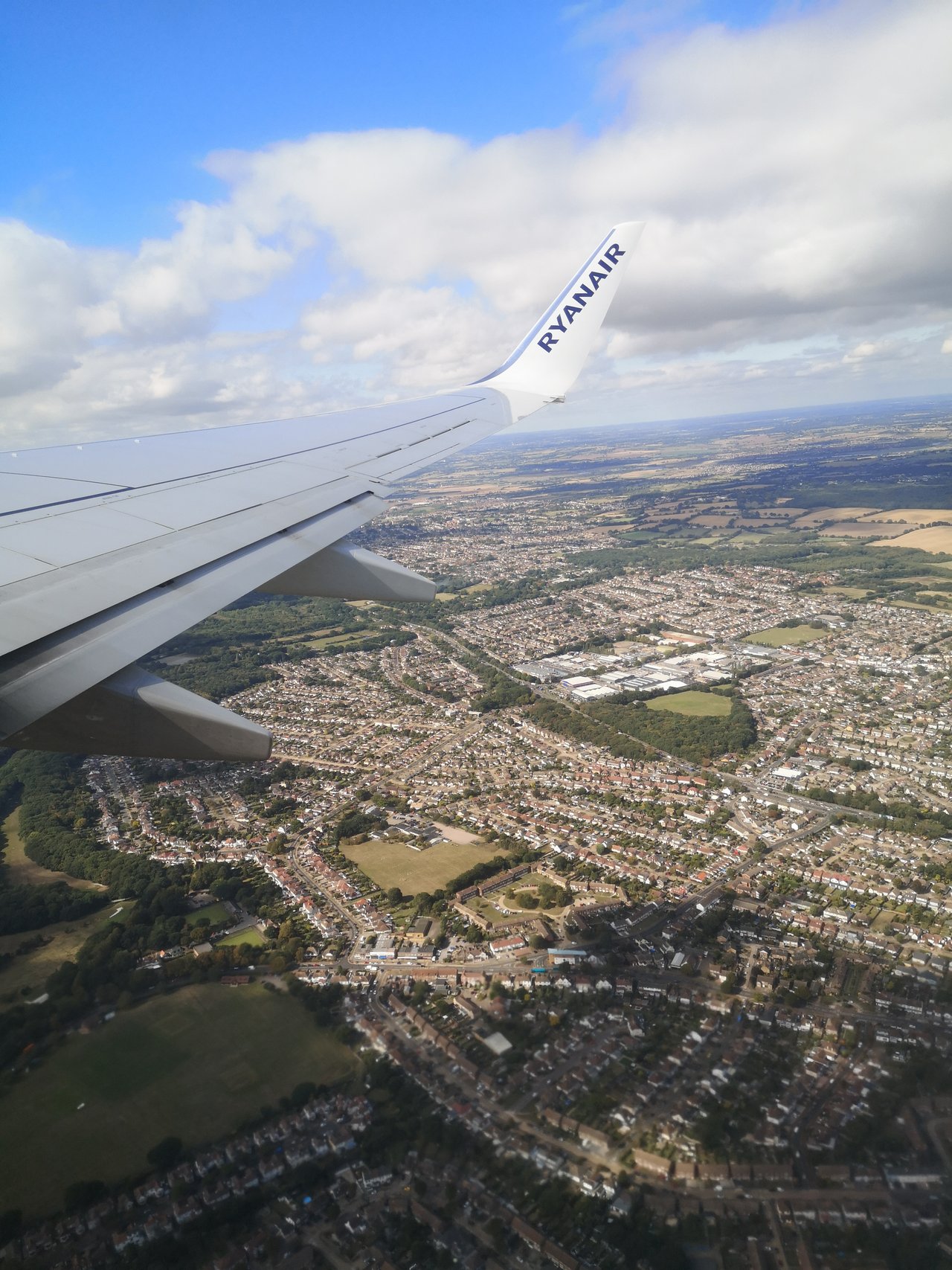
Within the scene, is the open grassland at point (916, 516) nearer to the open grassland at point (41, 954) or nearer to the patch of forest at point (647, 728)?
the patch of forest at point (647, 728)

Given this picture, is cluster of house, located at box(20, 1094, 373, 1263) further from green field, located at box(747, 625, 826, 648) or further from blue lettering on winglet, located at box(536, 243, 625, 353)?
green field, located at box(747, 625, 826, 648)

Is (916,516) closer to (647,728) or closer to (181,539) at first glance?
(647,728)

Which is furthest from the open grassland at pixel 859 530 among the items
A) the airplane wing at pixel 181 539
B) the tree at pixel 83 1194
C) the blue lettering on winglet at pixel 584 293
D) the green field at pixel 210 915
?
the tree at pixel 83 1194

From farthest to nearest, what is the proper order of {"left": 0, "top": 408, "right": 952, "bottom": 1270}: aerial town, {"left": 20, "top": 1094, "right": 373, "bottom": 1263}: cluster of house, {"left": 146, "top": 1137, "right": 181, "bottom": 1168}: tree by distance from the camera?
{"left": 146, "top": 1137, "right": 181, "bottom": 1168}: tree, {"left": 0, "top": 408, "right": 952, "bottom": 1270}: aerial town, {"left": 20, "top": 1094, "right": 373, "bottom": 1263}: cluster of house

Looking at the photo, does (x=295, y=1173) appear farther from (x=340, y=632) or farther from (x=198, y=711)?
(x=340, y=632)

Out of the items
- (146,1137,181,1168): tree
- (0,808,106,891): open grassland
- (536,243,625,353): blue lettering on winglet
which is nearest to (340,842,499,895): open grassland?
(0,808,106,891): open grassland
